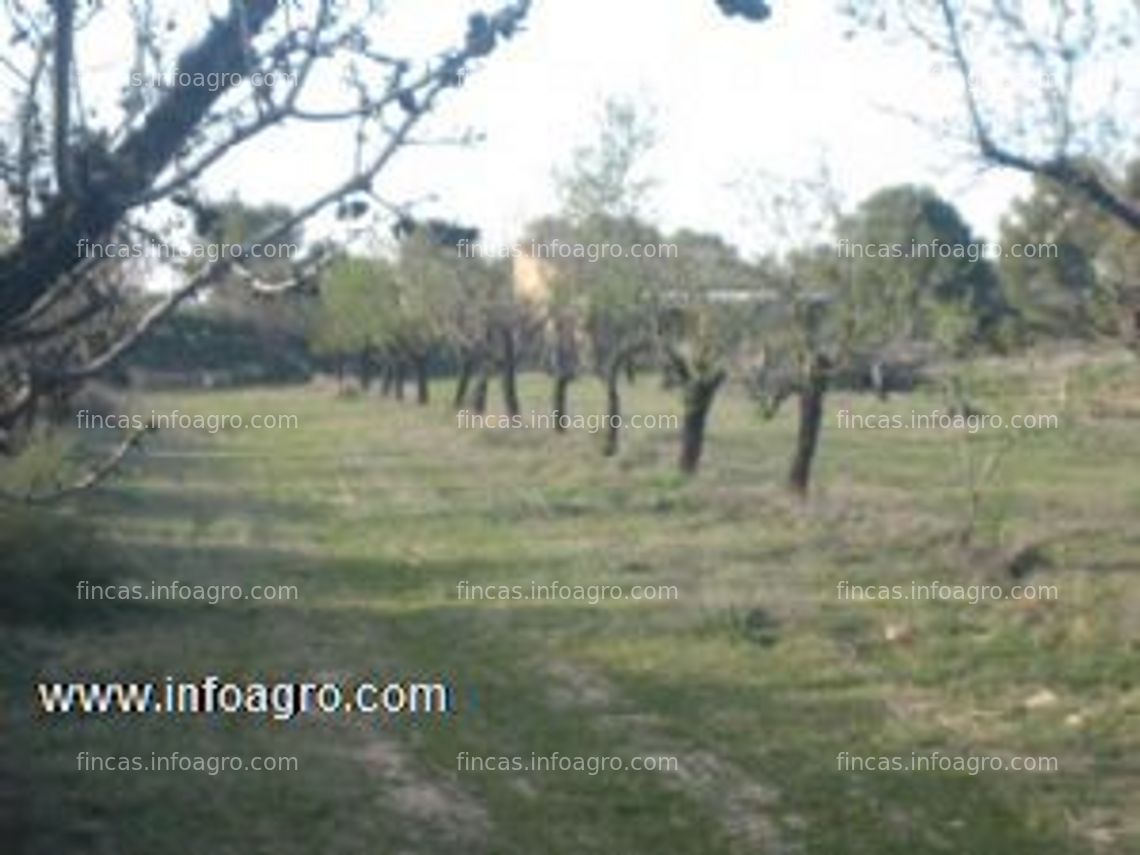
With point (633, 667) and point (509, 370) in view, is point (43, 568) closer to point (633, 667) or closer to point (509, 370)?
point (633, 667)

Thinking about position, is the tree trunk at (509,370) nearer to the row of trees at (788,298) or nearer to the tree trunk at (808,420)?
the row of trees at (788,298)

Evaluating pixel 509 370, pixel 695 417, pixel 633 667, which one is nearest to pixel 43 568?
pixel 633 667

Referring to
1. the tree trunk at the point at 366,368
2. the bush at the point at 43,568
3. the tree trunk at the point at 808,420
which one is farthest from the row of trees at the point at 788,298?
the tree trunk at the point at 366,368

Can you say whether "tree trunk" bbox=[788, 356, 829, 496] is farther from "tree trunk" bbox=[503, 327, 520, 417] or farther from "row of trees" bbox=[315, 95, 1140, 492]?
"tree trunk" bbox=[503, 327, 520, 417]

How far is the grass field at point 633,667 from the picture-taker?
392 inches

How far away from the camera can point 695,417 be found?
101ft

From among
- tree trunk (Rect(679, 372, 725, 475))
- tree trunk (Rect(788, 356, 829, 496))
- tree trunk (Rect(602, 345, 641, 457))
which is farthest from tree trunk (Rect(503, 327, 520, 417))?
tree trunk (Rect(788, 356, 829, 496))

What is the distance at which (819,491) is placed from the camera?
27.8 meters

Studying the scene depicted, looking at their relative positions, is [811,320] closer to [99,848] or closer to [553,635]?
[553,635]

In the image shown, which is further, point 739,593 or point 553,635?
point 739,593

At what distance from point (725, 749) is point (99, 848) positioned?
4097 mm

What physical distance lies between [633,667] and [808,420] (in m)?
13.0

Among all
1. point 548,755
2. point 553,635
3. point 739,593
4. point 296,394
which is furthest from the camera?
point 296,394

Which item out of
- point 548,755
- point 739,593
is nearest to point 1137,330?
point 739,593
